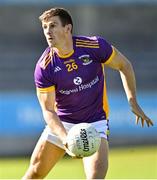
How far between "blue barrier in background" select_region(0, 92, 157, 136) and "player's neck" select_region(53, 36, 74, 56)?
7.68 m

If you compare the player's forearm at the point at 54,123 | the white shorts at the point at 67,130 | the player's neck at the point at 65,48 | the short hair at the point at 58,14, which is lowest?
the white shorts at the point at 67,130

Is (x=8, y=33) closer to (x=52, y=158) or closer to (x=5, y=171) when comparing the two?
(x=5, y=171)

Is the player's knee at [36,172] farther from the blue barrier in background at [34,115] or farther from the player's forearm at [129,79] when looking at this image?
the blue barrier in background at [34,115]

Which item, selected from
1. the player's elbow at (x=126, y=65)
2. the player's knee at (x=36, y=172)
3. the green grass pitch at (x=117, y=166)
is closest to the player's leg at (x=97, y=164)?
the player's knee at (x=36, y=172)

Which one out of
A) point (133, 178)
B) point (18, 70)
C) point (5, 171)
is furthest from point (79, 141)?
point (18, 70)

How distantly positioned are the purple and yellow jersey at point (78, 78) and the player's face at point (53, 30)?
0.77 feet

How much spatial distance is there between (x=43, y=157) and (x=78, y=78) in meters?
0.96

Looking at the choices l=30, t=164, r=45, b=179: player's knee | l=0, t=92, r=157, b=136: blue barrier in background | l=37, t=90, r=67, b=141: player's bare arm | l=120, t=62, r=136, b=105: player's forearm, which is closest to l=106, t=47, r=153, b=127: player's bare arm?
l=120, t=62, r=136, b=105: player's forearm

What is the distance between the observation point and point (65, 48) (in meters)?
9.22

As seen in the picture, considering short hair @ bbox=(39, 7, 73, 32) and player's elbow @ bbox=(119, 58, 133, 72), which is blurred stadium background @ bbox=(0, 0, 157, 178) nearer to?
player's elbow @ bbox=(119, 58, 133, 72)

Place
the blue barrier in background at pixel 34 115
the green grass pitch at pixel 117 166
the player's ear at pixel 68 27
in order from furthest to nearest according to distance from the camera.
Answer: the blue barrier in background at pixel 34 115 < the green grass pitch at pixel 117 166 < the player's ear at pixel 68 27

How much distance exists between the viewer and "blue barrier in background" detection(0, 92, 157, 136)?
16891mm

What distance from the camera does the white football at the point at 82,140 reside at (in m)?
8.58

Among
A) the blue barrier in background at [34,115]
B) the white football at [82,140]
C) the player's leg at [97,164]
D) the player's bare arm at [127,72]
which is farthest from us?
the blue barrier in background at [34,115]
